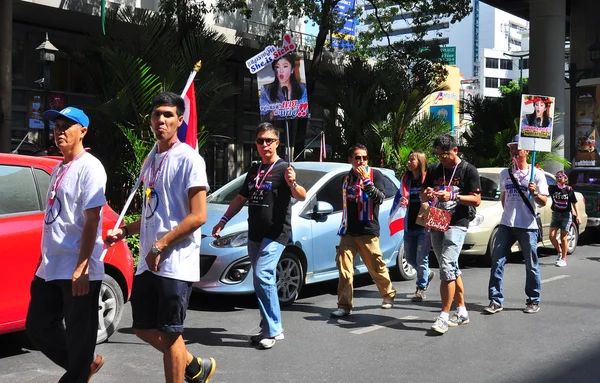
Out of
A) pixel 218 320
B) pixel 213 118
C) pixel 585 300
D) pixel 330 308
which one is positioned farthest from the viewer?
pixel 213 118

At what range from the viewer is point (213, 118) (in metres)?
11.7

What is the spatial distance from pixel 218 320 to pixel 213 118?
5.32 metres

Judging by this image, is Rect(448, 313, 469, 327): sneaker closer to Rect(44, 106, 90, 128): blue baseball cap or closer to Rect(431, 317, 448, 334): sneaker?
Rect(431, 317, 448, 334): sneaker

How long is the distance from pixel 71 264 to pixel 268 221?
231 centimetres

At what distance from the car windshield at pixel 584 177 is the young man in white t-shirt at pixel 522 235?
28.3 feet

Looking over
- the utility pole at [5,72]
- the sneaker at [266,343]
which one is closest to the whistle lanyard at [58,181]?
the sneaker at [266,343]

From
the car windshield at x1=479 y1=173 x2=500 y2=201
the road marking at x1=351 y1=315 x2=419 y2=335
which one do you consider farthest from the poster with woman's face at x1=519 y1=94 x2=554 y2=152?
the car windshield at x1=479 y1=173 x2=500 y2=201

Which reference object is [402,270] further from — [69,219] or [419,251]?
[69,219]

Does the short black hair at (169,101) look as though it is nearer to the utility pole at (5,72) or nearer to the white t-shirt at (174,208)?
the white t-shirt at (174,208)

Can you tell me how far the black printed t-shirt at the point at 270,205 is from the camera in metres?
5.95

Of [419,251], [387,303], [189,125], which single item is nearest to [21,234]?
[189,125]

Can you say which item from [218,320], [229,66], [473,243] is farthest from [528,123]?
[229,66]

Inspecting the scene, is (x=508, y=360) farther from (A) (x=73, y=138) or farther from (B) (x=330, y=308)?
(A) (x=73, y=138)

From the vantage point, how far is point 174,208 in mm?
3928
